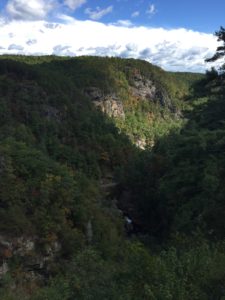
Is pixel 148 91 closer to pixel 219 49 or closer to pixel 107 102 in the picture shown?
pixel 107 102

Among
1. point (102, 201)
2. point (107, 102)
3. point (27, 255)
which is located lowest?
point (27, 255)

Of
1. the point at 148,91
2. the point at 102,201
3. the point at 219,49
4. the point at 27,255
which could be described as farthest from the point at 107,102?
the point at 219,49

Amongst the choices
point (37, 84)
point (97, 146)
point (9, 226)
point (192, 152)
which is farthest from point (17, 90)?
point (192, 152)

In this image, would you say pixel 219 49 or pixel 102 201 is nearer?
pixel 219 49

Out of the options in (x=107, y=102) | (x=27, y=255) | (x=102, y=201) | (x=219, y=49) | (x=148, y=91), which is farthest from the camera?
(x=148, y=91)

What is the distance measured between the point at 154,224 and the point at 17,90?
63669 millimetres

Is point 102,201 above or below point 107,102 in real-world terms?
below

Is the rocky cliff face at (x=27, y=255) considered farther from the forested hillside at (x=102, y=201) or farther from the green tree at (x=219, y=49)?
the green tree at (x=219, y=49)

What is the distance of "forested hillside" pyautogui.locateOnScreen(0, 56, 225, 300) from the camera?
10.4m

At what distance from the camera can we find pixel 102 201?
60.4m

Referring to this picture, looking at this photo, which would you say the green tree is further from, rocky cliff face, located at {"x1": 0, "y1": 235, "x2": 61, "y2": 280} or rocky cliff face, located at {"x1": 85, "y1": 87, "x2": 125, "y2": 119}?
rocky cliff face, located at {"x1": 85, "y1": 87, "x2": 125, "y2": 119}

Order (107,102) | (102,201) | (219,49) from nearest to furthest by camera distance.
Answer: (219,49)
(102,201)
(107,102)

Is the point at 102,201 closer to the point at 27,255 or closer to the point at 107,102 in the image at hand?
the point at 27,255

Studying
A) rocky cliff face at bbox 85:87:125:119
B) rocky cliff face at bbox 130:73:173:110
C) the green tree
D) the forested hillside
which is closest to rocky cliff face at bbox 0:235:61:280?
the forested hillside
